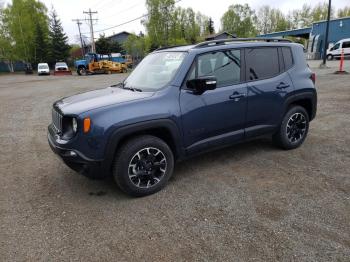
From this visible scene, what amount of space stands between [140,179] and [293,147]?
279 cm

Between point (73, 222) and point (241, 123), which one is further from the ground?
point (241, 123)

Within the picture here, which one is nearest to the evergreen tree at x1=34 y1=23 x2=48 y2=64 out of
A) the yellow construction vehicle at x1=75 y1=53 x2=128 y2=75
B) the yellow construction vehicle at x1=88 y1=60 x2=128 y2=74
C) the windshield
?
the yellow construction vehicle at x1=75 y1=53 x2=128 y2=75

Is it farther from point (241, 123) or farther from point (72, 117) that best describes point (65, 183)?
point (241, 123)

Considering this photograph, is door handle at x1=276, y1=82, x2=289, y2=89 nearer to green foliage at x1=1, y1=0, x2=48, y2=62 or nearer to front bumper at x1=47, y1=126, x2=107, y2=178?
front bumper at x1=47, y1=126, x2=107, y2=178

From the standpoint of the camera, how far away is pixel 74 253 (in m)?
2.73

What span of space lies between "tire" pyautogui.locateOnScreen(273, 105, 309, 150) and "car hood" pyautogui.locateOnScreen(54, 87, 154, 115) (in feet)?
7.66

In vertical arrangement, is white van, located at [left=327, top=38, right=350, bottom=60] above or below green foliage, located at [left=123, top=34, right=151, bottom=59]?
below

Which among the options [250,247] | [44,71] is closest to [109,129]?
[250,247]

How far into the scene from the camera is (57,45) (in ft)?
169

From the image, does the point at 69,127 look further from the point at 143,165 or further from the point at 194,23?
the point at 194,23

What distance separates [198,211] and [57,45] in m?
54.6

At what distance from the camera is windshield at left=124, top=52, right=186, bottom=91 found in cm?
396

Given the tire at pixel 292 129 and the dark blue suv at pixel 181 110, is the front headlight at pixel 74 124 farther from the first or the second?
the tire at pixel 292 129

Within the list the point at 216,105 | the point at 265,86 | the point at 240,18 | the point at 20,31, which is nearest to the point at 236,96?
the point at 216,105
